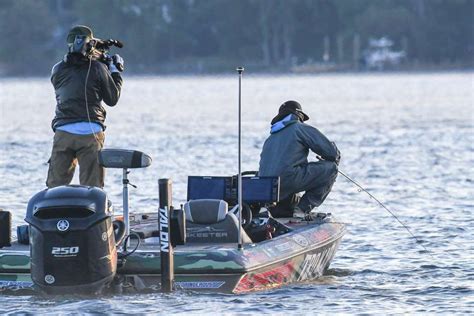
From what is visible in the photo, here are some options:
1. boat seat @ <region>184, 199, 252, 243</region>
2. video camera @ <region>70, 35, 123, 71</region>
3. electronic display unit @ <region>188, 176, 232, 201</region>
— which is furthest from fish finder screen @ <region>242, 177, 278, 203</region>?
video camera @ <region>70, 35, 123, 71</region>

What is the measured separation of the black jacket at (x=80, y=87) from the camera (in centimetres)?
1298

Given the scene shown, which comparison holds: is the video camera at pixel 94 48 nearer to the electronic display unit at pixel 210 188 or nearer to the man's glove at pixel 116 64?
the man's glove at pixel 116 64

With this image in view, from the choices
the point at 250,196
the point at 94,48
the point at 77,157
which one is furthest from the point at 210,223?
the point at 94,48

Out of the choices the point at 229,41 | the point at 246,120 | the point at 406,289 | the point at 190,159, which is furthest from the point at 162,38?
the point at 406,289

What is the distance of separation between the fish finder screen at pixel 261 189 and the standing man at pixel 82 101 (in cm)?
120

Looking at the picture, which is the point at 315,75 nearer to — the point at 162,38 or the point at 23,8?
the point at 162,38

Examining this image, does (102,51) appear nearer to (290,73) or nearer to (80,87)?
(80,87)

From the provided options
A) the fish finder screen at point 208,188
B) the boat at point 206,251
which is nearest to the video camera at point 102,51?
the fish finder screen at point 208,188

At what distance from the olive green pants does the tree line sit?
104 meters

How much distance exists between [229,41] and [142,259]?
10951cm

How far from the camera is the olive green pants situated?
13.1 meters

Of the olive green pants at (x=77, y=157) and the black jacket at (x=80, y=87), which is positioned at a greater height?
the black jacket at (x=80, y=87)

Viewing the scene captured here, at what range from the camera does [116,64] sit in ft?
42.7

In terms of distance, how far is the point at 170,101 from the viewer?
196 feet
